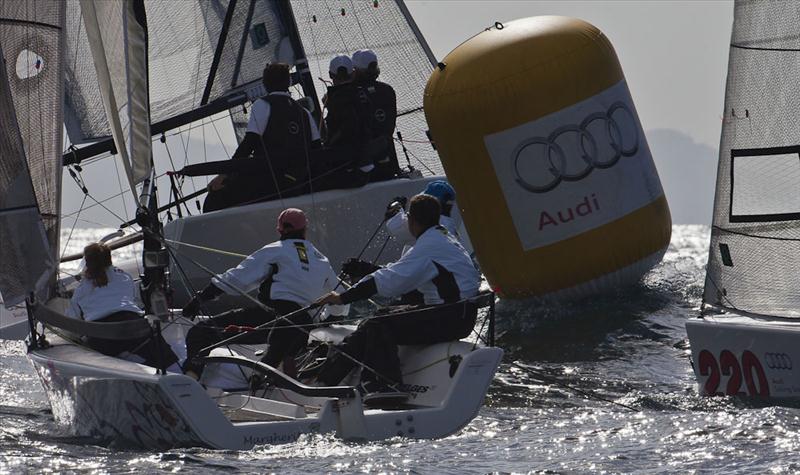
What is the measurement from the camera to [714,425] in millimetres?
8164

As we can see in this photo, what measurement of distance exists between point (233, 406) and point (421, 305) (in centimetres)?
111

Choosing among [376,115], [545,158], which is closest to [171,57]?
[376,115]

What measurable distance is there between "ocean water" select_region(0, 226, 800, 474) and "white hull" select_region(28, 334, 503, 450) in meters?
0.08

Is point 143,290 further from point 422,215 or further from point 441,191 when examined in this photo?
point 441,191

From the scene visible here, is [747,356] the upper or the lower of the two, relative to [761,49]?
lower

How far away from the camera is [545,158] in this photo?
12.0 metres

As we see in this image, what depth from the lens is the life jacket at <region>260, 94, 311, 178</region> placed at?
12430 millimetres

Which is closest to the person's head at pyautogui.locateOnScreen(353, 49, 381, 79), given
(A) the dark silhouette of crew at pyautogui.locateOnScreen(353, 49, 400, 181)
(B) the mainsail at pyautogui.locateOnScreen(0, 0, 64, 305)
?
(A) the dark silhouette of crew at pyautogui.locateOnScreen(353, 49, 400, 181)

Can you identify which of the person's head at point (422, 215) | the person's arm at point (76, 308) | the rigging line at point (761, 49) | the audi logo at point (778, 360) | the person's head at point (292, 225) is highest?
the rigging line at point (761, 49)

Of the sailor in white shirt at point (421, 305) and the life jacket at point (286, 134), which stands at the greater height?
the life jacket at point (286, 134)

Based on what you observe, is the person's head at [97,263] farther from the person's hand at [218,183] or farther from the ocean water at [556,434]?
the person's hand at [218,183]

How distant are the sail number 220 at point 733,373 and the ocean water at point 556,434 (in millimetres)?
84

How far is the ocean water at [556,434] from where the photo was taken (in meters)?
7.32

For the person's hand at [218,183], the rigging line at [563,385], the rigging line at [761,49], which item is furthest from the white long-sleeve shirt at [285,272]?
the person's hand at [218,183]
